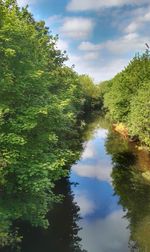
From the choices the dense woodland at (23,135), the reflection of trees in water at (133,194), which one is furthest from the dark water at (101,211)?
the dense woodland at (23,135)

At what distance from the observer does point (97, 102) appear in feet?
525

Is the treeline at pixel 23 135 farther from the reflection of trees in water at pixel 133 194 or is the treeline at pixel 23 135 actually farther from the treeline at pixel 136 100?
the treeline at pixel 136 100

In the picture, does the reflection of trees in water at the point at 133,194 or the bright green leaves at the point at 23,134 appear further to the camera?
the reflection of trees in water at the point at 133,194

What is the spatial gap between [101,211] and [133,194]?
4.44 metres

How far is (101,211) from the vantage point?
3497 centimetres

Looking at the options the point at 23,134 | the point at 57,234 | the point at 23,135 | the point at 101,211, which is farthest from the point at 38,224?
the point at 101,211

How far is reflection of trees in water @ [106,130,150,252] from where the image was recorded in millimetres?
27661

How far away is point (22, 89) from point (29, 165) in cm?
482

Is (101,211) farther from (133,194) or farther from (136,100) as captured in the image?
(136,100)

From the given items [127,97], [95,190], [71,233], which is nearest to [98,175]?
[95,190]

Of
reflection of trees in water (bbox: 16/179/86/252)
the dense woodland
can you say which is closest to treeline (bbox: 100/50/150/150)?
reflection of trees in water (bbox: 16/179/86/252)

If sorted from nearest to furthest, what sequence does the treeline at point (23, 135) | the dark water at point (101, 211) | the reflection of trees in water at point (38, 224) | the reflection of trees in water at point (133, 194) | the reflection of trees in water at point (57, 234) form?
the treeline at point (23, 135) → the reflection of trees in water at point (38, 224) → the reflection of trees in water at point (57, 234) → the dark water at point (101, 211) → the reflection of trees in water at point (133, 194)

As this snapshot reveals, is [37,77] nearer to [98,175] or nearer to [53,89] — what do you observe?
[53,89]

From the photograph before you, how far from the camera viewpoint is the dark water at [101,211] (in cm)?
2716
